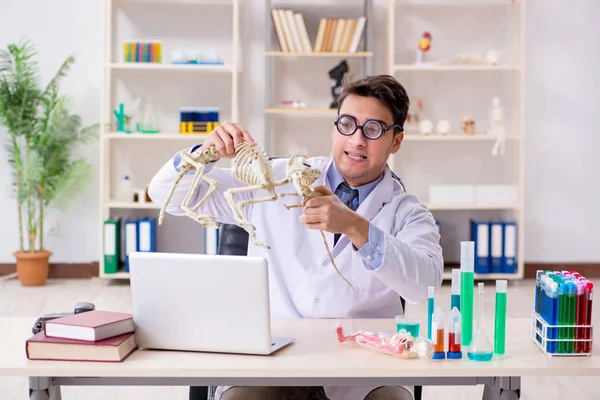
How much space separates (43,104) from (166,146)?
0.83 m

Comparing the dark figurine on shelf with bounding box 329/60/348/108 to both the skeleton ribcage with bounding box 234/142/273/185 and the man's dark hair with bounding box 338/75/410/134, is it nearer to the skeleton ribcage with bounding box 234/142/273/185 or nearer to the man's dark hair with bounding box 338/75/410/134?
the man's dark hair with bounding box 338/75/410/134

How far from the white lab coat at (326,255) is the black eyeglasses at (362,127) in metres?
0.16

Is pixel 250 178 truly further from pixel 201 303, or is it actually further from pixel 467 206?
pixel 467 206

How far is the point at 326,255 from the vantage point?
2.06 meters

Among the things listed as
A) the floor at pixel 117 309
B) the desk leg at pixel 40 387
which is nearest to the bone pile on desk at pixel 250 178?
the desk leg at pixel 40 387

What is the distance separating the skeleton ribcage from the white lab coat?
0.33m

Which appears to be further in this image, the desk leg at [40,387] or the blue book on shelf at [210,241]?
the blue book on shelf at [210,241]

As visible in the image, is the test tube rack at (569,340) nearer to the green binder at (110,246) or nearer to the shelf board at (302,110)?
the shelf board at (302,110)

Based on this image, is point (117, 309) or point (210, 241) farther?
point (210, 241)

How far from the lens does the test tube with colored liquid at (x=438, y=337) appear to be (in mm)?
1656

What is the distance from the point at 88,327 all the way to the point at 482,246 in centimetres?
410

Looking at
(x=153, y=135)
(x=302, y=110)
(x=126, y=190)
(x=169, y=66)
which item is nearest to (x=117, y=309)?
(x=126, y=190)

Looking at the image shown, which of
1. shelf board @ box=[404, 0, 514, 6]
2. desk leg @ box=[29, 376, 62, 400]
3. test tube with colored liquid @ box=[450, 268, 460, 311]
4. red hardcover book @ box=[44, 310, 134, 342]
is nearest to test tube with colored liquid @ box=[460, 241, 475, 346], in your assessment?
test tube with colored liquid @ box=[450, 268, 460, 311]

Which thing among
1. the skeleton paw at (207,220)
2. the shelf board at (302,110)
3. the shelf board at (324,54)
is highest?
the shelf board at (324,54)
